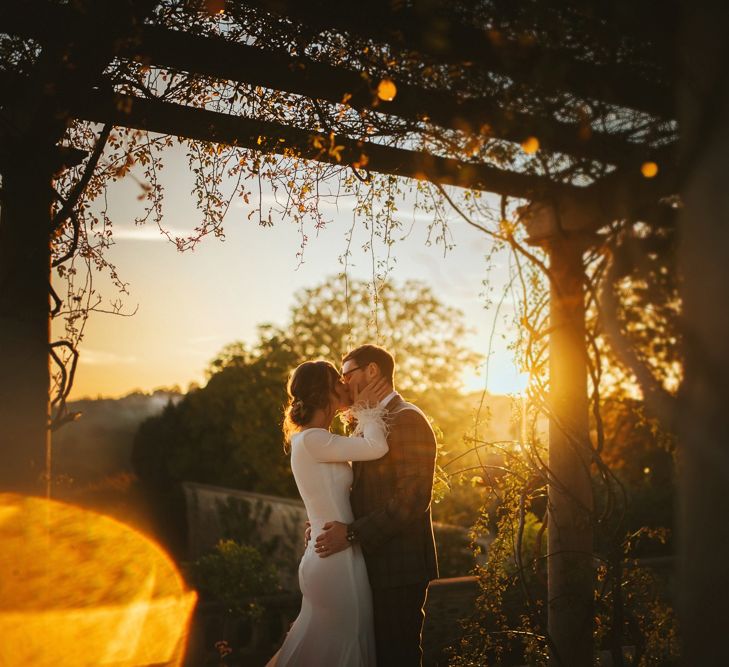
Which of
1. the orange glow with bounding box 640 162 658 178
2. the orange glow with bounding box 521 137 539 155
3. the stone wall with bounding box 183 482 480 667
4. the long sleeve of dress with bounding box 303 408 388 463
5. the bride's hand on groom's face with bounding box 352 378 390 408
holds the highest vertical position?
the orange glow with bounding box 521 137 539 155

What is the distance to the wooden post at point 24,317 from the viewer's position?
2.84m

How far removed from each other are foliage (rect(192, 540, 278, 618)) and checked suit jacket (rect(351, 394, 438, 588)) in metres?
3.90

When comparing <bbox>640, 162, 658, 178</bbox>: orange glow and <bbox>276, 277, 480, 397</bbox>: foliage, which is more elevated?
<bbox>276, 277, 480, 397</bbox>: foliage

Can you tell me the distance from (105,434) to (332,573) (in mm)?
24325

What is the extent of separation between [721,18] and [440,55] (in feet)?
3.40

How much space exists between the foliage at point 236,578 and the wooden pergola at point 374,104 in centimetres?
438

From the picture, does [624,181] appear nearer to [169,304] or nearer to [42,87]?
[42,87]

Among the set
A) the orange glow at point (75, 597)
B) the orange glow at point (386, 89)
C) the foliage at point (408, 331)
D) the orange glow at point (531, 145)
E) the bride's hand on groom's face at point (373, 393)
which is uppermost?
the foliage at point (408, 331)

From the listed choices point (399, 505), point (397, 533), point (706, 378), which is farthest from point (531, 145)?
point (397, 533)

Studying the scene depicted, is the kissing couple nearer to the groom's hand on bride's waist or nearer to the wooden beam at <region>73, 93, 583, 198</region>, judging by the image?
the groom's hand on bride's waist

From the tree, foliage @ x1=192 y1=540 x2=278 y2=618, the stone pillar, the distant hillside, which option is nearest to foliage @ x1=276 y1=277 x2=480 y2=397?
the tree

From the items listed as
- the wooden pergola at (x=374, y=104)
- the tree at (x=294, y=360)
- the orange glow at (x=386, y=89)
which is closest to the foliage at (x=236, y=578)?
the wooden pergola at (x=374, y=104)

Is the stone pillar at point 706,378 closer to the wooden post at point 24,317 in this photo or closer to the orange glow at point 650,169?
the orange glow at point 650,169

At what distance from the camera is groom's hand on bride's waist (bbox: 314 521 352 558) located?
3461 mm
